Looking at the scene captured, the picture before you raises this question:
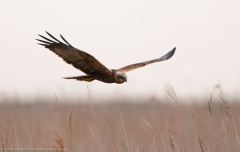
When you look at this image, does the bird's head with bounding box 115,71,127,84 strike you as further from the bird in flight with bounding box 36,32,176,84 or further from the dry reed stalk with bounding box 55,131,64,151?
the dry reed stalk with bounding box 55,131,64,151

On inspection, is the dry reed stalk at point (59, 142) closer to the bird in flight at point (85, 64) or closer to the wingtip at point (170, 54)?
the bird in flight at point (85, 64)

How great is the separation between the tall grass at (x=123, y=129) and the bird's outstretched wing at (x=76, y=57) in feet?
1.56

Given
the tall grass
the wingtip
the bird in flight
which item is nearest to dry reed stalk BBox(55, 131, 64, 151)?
the tall grass

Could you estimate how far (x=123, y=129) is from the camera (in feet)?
21.6

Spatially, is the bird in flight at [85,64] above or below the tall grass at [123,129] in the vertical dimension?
above

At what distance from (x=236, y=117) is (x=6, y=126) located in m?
4.53

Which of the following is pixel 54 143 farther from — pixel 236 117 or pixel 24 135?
pixel 236 117

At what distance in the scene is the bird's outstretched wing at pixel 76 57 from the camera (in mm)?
5504

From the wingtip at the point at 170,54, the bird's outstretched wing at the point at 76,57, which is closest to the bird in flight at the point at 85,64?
the bird's outstretched wing at the point at 76,57

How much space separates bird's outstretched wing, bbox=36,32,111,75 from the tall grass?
474 mm

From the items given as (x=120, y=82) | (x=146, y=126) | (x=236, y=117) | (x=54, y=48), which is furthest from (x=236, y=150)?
(x=236, y=117)

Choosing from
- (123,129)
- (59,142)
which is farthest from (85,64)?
(59,142)

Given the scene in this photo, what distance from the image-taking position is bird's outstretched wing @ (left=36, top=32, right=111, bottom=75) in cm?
550

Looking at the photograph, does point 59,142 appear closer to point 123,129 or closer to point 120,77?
A: point 120,77
